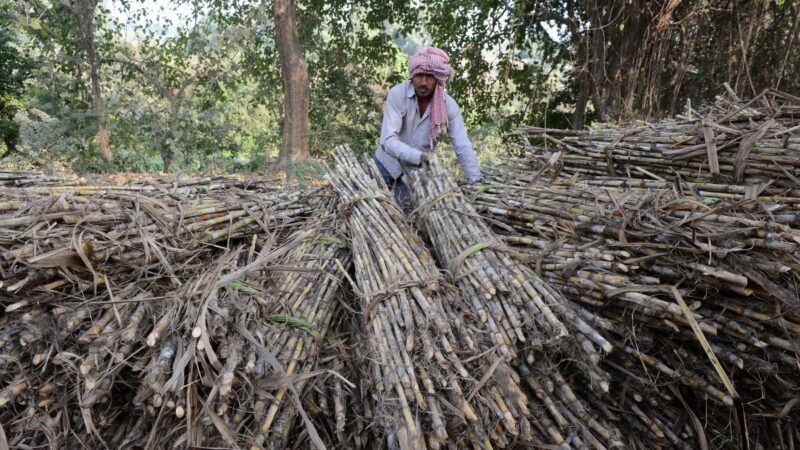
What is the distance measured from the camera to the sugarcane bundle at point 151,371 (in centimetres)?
132

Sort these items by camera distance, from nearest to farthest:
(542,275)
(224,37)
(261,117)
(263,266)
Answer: (263,266)
(542,275)
(224,37)
(261,117)

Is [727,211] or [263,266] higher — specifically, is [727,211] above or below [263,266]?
above

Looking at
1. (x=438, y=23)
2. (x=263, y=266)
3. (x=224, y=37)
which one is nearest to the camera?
(x=263, y=266)

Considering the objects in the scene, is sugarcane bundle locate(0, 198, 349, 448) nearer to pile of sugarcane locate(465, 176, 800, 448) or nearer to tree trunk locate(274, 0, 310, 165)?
pile of sugarcane locate(465, 176, 800, 448)

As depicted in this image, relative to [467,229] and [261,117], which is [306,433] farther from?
[261,117]

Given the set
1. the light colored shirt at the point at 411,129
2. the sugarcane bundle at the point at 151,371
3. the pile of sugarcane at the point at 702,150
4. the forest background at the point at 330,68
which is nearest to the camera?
the sugarcane bundle at the point at 151,371

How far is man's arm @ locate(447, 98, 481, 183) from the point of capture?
126 inches

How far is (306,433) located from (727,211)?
64.9 inches

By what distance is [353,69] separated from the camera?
409 inches

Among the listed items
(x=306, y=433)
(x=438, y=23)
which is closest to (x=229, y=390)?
(x=306, y=433)

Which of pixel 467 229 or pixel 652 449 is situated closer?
pixel 652 449

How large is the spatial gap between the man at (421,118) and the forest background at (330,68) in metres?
2.97

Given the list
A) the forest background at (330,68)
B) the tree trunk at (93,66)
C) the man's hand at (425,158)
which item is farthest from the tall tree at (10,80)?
the man's hand at (425,158)

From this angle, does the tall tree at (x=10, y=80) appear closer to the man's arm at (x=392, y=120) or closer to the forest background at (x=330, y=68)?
the forest background at (x=330, y=68)
